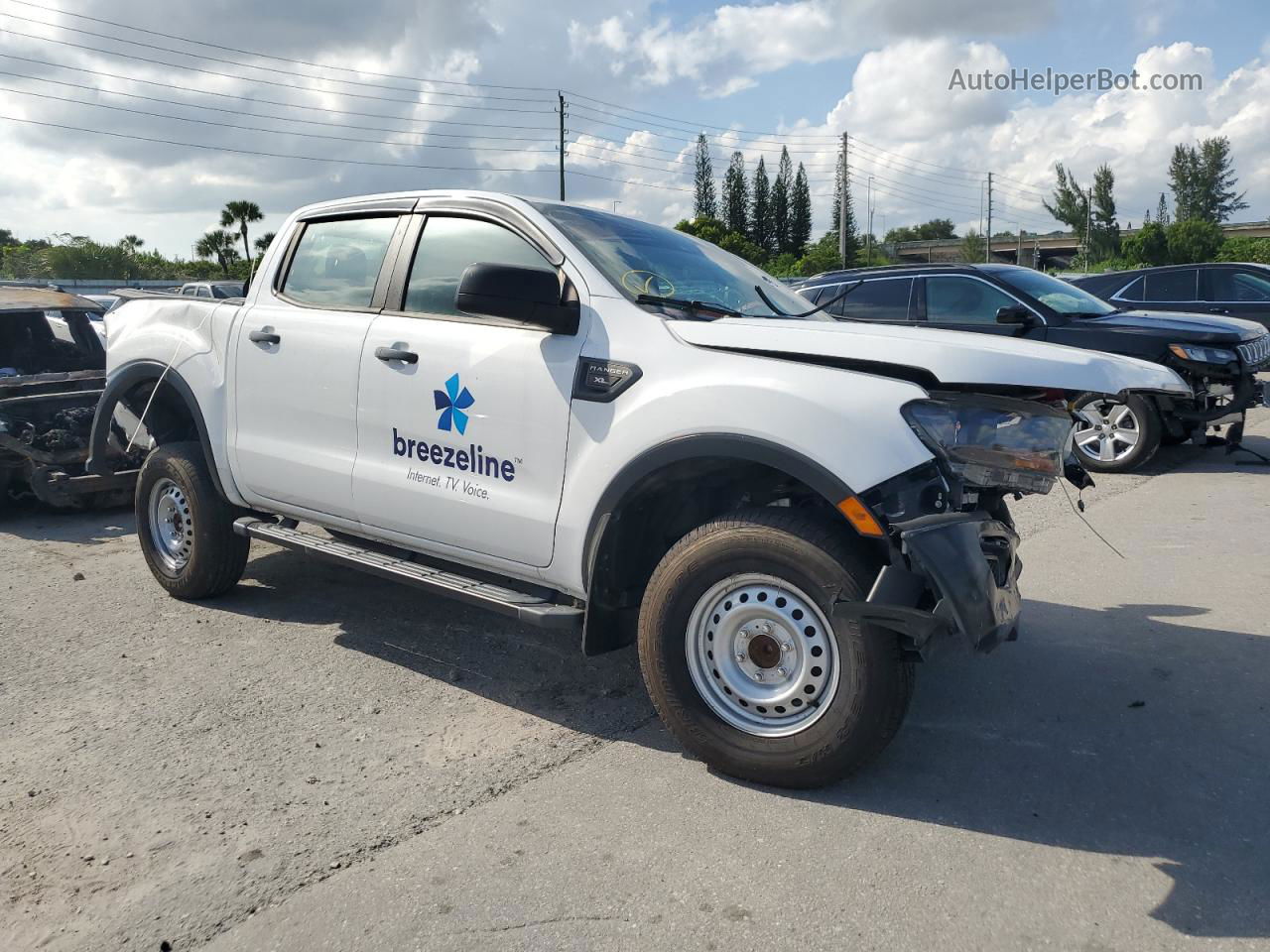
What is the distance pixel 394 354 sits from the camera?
162 inches

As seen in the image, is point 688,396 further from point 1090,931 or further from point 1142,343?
point 1142,343

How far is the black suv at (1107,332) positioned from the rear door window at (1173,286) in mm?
4037

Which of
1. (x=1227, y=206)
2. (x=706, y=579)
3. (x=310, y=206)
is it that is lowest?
(x=706, y=579)

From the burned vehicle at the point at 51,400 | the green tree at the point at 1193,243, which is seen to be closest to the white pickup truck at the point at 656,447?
the burned vehicle at the point at 51,400

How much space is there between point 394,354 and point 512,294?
877 millimetres

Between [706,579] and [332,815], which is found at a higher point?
[706,579]

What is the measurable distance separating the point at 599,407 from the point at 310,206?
2.34 m

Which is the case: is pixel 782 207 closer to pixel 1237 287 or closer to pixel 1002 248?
pixel 1002 248

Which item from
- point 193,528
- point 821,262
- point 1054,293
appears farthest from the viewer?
point 821,262

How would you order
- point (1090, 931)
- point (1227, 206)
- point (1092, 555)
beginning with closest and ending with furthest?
1. point (1090, 931)
2. point (1092, 555)
3. point (1227, 206)

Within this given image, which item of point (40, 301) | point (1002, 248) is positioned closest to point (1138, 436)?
point (40, 301)

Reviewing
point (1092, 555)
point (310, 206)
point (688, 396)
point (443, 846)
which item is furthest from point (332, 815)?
point (1092, 555)

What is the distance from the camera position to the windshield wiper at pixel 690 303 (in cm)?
372

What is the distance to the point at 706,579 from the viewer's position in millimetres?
3322
